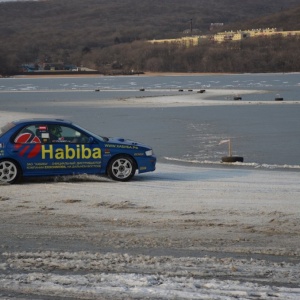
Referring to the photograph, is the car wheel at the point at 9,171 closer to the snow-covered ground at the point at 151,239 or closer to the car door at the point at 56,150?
the car door at the point at 56,150

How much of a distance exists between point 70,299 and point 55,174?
26.7ft

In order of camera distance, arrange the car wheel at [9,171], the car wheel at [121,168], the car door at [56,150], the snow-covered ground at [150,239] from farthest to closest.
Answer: the car wheel at [121,168] < the car door at [56,150] < the car wheel at [9,171] < the snow-covered ground at [150,239]

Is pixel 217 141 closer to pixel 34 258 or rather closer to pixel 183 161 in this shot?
pixel 183 161

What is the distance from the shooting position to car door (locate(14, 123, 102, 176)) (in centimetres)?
1507

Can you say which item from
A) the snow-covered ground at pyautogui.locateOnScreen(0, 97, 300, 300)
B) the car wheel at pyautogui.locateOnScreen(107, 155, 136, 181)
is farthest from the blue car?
the snow-covered ground at pyautogui.locateOnScreen(0, 97, 300, 300)

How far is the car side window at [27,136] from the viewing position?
15.1 meters

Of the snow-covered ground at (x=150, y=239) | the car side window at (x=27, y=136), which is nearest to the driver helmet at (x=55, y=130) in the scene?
the car side window at (x=27, y=136)

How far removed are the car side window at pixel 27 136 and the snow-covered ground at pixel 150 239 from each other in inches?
30.7

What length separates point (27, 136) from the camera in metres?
15.1

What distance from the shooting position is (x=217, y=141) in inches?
1020

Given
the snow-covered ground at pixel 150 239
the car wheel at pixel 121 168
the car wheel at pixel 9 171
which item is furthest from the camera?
the car wheel at pixel 121 168

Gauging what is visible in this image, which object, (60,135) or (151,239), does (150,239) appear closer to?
(151,239)

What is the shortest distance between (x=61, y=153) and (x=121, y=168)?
1.15 meters

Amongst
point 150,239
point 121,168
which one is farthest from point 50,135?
point 150,239
